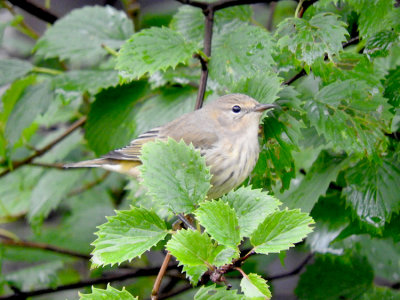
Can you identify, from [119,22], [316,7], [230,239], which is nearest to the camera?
[230,239]

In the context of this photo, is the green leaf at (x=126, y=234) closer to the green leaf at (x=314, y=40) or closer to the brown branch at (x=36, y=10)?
the green leaf at (x=314, y=40)

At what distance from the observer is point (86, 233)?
3.27 meters

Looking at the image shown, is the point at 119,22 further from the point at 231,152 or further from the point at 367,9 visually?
Result: the point at 367,9

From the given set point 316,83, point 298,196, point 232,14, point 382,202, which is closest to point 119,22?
point 232,14

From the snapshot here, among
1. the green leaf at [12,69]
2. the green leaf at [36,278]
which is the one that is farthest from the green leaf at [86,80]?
the green leaf at [36,278]

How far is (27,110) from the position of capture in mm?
2457

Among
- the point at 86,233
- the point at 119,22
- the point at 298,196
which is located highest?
the point at 119,22

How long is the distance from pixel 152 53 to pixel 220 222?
909 millimetres

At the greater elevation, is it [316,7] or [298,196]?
[316,7]

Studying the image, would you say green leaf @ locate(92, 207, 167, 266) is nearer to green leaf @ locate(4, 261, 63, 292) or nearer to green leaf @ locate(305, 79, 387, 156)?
green leaf @ locate(305, 79, 387, 156)

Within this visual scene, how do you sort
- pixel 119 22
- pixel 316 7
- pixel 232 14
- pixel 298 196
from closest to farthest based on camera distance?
Answer: pixel 298 196, pixel 316 7, pixel 232 14, pixel 119 22

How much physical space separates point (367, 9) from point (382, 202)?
591 millimetres

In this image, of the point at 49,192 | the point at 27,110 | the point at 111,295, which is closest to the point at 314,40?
the point at 111,295

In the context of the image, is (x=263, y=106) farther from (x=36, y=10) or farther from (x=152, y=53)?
(x=36, y=10)
